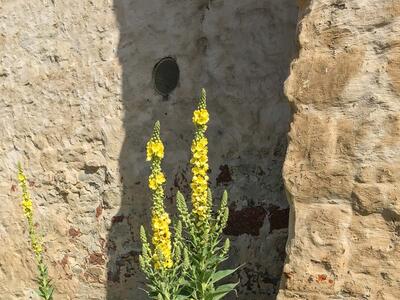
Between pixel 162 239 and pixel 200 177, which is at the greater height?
pixel 200 177

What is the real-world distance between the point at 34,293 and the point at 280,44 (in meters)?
2.77

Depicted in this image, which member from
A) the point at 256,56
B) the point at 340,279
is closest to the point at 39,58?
the point at 256,56

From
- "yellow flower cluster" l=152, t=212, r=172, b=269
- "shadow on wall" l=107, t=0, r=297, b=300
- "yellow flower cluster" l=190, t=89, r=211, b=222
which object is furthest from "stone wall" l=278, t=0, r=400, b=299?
"shadow on wall" l=107, t=0, r=297, b=300

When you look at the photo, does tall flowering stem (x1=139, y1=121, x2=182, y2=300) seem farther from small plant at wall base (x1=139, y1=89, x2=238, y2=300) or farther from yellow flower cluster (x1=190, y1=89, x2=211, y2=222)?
yellow flower cluster (x1=190, y1=89, x2=211, y2=222)

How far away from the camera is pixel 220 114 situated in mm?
4301

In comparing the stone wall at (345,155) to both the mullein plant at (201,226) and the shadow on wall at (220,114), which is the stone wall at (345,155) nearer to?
the mullein plant at (201,226)

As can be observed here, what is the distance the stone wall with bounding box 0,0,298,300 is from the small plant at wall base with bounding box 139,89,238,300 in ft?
2.01

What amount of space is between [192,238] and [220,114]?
105cm

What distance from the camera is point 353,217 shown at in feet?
9.70

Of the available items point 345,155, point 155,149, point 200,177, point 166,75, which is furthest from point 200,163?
point 166,75

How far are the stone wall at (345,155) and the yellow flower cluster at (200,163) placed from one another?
0.52m

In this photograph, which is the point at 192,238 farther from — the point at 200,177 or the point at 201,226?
the point at 200,177

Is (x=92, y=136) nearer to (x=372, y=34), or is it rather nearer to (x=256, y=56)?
(x=256, y=56)

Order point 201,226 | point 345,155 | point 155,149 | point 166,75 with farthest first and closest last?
point 166,75 < point 201,226 < point 155,149 < point 345,155
